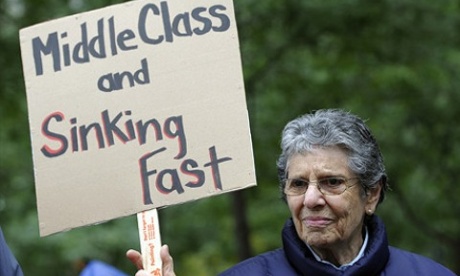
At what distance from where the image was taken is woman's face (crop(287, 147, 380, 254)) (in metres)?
3.62

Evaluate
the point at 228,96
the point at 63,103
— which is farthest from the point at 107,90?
the point at 228,96

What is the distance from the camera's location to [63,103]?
372 cm

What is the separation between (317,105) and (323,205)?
674 cm

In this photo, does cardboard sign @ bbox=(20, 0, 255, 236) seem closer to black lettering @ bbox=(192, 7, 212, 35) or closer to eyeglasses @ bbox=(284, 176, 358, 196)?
black lettering @ bbox=(192, 7, 212, 35)

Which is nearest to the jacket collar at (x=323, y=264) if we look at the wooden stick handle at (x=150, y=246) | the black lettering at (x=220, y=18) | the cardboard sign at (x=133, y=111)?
the cardboard sign at (x=133, y=111)

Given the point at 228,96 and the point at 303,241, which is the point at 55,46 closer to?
the point at 228,96

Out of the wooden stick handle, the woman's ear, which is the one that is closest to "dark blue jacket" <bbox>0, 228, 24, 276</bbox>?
the wooden stick handle

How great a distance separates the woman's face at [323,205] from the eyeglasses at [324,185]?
0.01 metres

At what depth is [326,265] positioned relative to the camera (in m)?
3.62

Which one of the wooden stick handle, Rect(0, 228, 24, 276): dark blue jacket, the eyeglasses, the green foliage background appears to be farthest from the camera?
the green foliage background

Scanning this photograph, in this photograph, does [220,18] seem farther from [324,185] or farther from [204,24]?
[324,185]

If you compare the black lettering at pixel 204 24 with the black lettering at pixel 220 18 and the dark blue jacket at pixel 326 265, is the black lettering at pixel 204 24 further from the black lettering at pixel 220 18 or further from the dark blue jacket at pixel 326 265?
the dark blue jacket at pixel 326 265

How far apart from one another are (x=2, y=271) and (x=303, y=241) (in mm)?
1004

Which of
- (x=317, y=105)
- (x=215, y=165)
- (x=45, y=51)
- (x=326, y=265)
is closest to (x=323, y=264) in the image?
(x=326, y=265)
